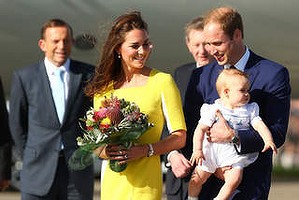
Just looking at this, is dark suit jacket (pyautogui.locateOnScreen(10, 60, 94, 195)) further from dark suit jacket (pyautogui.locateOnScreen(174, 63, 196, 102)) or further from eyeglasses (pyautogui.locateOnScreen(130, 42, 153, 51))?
eyeglasses (pyautogui.locateOnScreen(130, 42, 153, 51))

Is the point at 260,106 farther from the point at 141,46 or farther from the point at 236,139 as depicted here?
the point at 141,46

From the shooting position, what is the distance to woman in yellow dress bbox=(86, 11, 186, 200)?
12.4 ft

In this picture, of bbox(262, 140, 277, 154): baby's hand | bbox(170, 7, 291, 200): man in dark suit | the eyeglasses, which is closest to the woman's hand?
bbox(170, 7, 291, 200): man in dark suit

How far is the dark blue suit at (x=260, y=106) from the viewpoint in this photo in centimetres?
359

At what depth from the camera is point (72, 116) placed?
560cm

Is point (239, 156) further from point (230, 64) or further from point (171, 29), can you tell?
point (171, 29)

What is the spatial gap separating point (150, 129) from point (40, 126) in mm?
1823

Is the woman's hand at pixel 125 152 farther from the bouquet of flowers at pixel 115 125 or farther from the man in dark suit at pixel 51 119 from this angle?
the man in dark suit at pixel 51 119

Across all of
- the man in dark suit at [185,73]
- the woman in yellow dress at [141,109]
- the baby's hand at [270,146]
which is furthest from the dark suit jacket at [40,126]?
the baby's hand at [270,146]

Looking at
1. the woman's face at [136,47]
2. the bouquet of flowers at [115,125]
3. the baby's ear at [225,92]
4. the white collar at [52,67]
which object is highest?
the woman's face at [136,47]

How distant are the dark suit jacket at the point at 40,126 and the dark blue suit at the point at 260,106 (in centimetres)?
188

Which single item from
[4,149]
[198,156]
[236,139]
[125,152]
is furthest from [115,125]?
[4,149]

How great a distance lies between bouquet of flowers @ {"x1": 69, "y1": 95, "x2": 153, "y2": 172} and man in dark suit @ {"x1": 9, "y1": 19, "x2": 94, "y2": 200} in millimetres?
1759

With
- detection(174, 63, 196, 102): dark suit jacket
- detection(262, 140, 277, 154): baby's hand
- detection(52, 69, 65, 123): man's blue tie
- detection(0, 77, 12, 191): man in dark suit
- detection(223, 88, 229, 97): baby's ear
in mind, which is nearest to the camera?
detection(262, 140, 277, 154): baby's hand
